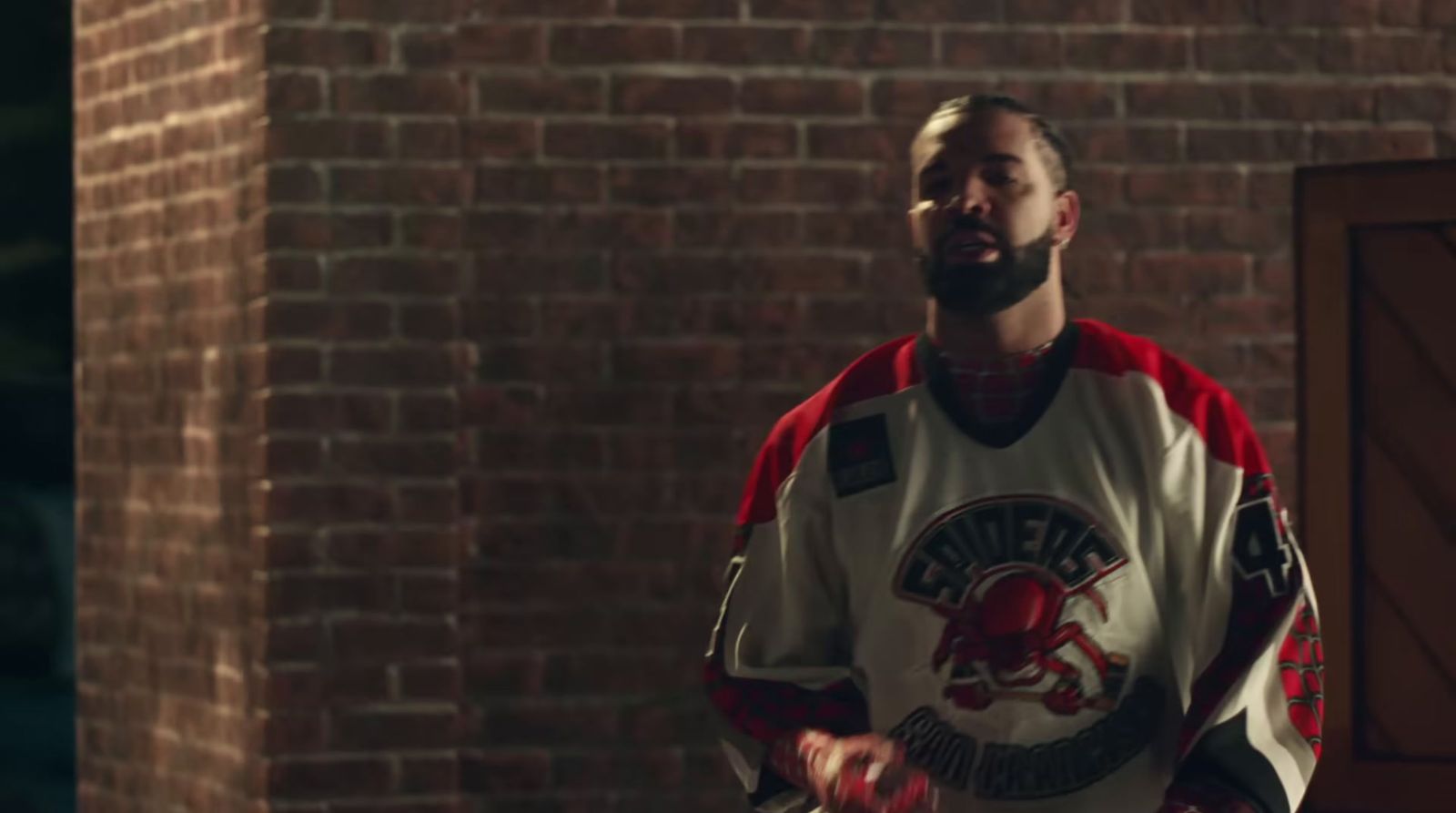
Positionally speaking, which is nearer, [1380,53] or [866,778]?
[866,778]

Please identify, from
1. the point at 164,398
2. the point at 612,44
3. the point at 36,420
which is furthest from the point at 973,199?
the point at 36,420

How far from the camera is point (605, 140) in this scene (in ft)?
17.2

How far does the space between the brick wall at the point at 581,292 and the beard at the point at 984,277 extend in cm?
189

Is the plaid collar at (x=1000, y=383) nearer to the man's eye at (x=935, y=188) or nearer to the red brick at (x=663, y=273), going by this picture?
the man's eye at (x=935, y=188)

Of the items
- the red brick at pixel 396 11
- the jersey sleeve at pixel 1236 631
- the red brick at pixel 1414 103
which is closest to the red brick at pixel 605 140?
the red brick at pixel 396 11

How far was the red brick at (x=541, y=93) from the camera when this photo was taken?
5.21 m

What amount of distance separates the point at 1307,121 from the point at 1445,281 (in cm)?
48

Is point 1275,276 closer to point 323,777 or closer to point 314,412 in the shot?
point 314,412

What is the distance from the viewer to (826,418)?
11.6 feet

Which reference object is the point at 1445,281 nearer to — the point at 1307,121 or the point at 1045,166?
the point at 1307,121

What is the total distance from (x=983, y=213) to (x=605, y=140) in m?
1.98

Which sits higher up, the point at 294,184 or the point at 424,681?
the point at 294,184

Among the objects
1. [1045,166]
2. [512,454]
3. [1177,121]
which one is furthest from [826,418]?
[1177,121]

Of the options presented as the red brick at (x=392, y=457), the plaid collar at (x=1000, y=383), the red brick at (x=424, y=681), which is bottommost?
the red brick at (x=424, y=681)
